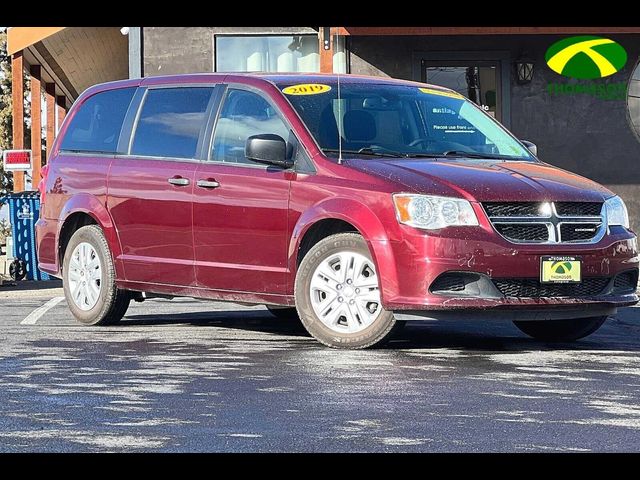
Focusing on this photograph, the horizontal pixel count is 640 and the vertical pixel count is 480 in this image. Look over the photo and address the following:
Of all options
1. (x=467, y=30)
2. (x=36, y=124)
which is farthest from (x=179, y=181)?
(x=36, y=124)

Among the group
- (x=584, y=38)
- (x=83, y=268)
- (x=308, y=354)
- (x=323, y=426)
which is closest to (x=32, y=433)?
(x=323, y=426)

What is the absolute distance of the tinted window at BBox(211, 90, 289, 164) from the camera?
32.0ft

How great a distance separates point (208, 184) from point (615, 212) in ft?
8.87

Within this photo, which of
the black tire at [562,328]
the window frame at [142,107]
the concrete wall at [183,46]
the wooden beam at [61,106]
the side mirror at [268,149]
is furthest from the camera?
the wooden beam at [61,106]

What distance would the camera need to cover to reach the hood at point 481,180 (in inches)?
339

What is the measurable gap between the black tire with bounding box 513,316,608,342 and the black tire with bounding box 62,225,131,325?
2968 millimetres

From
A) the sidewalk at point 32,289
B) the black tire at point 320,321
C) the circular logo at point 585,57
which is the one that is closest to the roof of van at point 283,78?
the black tire at point 320,321

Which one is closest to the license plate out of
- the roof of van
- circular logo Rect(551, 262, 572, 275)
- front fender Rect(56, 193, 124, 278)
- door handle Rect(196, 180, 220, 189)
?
circular logo Rect(551, 262, 572, 275)

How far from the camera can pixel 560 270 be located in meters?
8.67

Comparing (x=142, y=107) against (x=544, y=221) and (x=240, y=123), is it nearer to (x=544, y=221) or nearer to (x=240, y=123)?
(x=240, y=123)

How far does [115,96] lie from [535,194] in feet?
12.6

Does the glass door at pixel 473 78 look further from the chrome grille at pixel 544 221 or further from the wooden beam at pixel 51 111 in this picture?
the wooden beam at pixel 51 111

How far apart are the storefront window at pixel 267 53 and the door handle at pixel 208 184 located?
10235 mm

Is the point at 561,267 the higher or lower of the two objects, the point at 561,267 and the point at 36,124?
the lower
